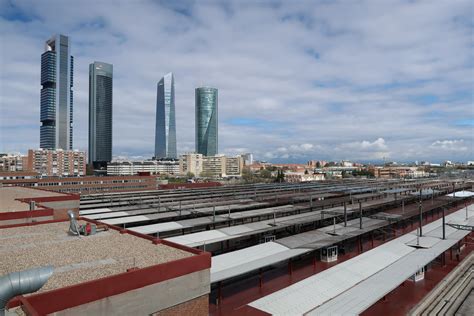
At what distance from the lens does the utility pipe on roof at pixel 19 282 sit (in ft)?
20.8

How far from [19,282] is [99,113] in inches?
7884

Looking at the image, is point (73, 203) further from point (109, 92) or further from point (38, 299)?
point (109, 92)

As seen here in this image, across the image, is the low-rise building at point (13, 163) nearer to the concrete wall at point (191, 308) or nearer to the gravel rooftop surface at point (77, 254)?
the gravel rooftop surface at point (77, 254)

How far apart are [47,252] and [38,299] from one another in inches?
216

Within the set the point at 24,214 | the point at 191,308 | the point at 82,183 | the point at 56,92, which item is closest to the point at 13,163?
the point at 56,92

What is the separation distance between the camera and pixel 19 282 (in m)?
6.41

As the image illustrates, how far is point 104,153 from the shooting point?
633ft

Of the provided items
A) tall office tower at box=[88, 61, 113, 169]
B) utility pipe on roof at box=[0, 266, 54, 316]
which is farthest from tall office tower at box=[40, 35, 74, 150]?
utility pipe on roof at box=[0, 266, 54, 316]

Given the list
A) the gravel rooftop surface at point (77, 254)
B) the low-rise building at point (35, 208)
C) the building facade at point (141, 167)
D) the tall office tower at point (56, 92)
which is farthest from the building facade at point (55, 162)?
the gravel rooftop surface at point (77, 254)

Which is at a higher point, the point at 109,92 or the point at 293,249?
the point at 109,92

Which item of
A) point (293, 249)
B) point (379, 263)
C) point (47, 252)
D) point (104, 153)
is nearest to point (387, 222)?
point (379, 263)

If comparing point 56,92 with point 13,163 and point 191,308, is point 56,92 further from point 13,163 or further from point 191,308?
point 191,308

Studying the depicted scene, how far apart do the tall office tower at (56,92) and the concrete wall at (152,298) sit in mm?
162770

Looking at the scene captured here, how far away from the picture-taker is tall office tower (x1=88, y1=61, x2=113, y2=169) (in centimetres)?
18962
